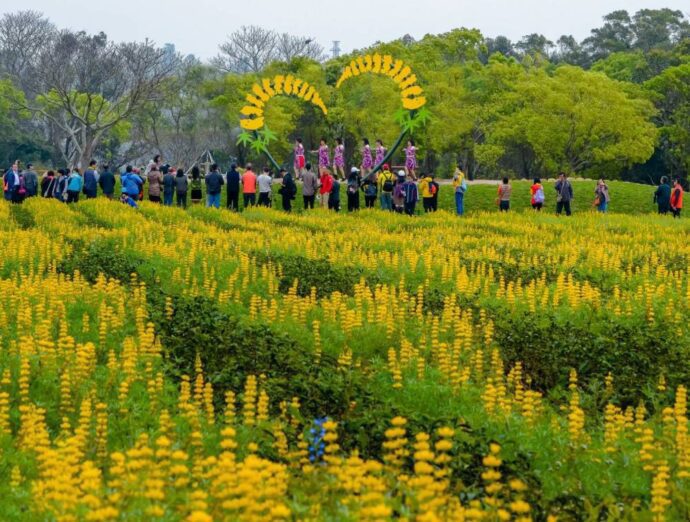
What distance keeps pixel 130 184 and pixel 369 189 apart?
797 centimetres

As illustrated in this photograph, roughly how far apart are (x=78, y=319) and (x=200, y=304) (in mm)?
1580

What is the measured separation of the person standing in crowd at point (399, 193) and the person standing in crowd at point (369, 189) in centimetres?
245

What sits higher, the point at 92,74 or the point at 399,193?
the point at 92,74

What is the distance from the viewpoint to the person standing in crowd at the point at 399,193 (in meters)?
28.5

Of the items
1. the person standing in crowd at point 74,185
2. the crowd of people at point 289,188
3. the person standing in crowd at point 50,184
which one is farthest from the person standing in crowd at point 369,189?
the person standing in crowd at point 50,184

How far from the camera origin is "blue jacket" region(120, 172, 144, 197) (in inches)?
1097

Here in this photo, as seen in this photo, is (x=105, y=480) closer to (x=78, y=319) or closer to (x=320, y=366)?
(x=320, y=366)

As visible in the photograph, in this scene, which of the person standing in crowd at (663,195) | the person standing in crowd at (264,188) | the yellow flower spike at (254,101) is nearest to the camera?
the person standing in crowd at (264,188)

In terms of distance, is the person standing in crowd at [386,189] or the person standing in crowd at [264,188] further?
the person standing in crowd at [264,188]

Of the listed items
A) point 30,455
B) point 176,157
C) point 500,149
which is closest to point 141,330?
point 30,455

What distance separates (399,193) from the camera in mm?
28516

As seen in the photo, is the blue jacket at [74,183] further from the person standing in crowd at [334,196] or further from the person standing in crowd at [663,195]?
the person standing in crowd at [663,195]

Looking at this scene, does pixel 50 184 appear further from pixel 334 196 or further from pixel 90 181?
pixel 334 196

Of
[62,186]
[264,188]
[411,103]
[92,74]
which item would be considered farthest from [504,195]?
[92,74]
